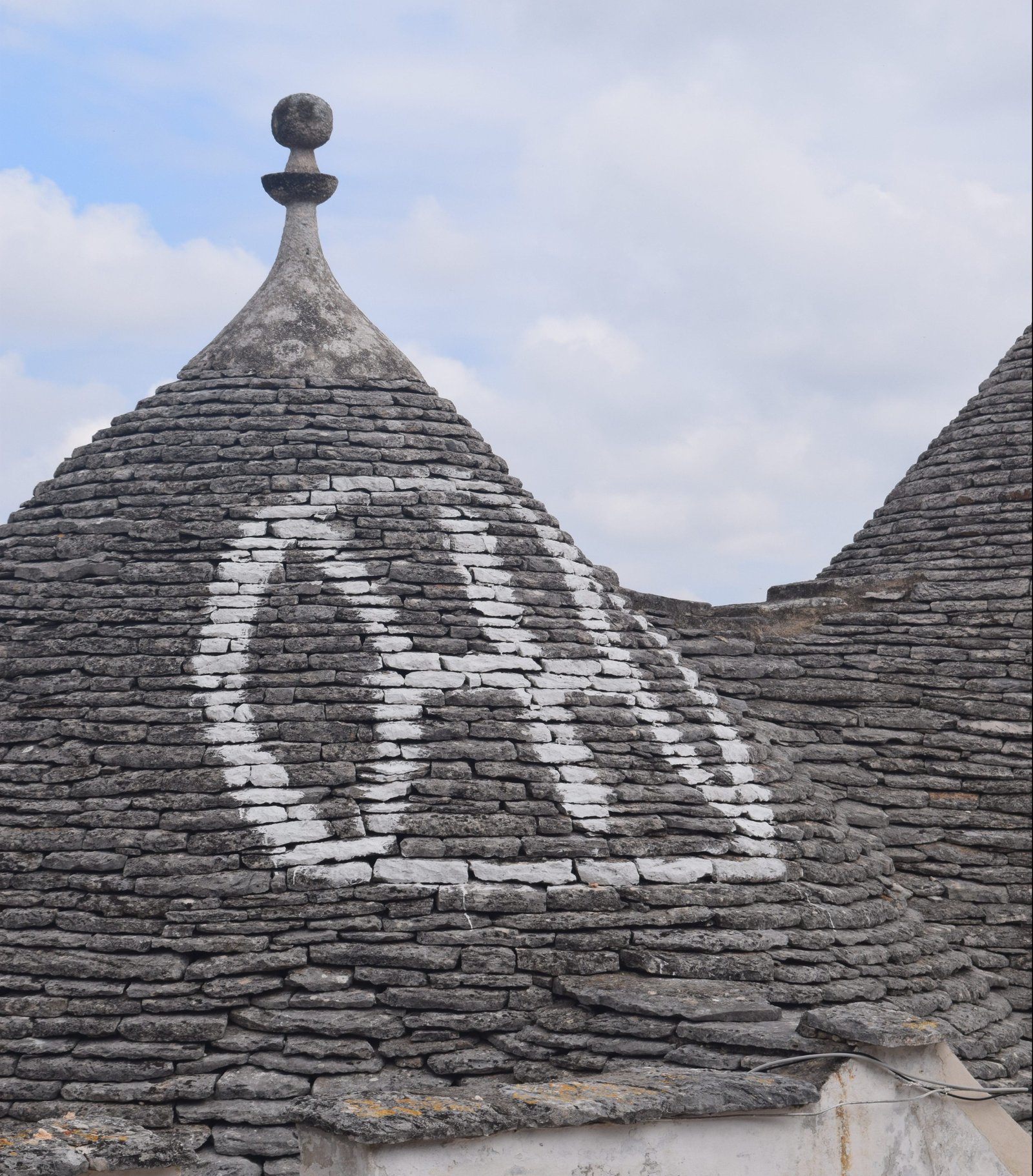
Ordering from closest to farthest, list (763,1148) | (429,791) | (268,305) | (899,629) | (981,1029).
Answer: (763,1148) → (429,791) → (981,1029) → (268,305) → (899,629)

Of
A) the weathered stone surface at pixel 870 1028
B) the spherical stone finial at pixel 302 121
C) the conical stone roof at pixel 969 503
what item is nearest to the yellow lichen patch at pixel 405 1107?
the weathered stone surface at pixel 870 1028

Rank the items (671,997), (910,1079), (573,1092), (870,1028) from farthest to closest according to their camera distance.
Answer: (671,997) → (910,1079) → (870,1028) → (573,1092)

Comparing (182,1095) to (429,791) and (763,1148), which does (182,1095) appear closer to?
(429,791)

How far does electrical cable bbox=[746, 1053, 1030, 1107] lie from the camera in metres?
6.14

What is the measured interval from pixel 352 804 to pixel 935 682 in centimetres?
458

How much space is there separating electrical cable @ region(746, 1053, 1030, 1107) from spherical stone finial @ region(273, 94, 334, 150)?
687 centimetres

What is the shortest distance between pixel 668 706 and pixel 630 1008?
2131 mm

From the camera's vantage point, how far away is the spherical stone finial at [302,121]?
9.70 m

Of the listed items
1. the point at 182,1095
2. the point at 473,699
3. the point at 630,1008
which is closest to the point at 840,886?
the point at 630,1008

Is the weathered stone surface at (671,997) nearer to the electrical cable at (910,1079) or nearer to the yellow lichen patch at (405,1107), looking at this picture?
the electrical cable at (910,1079)

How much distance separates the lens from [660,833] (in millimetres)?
7527

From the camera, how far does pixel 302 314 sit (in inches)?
368

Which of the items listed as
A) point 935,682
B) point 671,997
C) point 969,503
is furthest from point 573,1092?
point 969,503

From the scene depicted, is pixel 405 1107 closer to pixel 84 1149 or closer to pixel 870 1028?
pixel 84 1149
